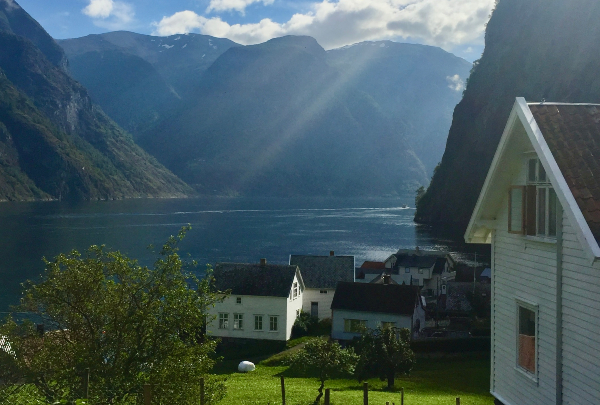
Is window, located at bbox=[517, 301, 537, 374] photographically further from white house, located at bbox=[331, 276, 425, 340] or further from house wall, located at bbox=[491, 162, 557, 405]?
white house, located at bbox=[331, 276, 425, 340]

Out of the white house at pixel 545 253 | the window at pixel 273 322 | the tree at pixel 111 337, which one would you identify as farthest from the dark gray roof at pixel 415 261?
the white house at pixel 545 253

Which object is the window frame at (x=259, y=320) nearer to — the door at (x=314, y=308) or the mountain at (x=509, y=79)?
the door at (x=314, y=308)

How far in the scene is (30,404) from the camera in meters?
11.1

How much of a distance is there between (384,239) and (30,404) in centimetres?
13611

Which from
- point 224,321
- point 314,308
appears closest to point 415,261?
point 314,308

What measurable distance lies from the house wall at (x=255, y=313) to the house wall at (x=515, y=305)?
38.9 metres

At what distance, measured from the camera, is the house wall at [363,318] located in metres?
48.6

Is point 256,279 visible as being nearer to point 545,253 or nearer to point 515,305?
point 515,305

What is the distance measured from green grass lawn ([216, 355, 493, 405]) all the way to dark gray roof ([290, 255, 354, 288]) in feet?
50.8

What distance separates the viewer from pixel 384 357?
33.2 meters

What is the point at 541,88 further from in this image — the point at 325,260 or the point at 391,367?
the point at 391,367

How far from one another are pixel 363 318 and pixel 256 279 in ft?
33.7

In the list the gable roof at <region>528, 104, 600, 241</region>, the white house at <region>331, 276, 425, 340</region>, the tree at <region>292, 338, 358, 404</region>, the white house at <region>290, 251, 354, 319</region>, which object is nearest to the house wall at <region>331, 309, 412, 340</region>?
the white house at <region>331, 276, 425, 340</region>

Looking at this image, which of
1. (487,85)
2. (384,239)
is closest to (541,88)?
(487,85)
